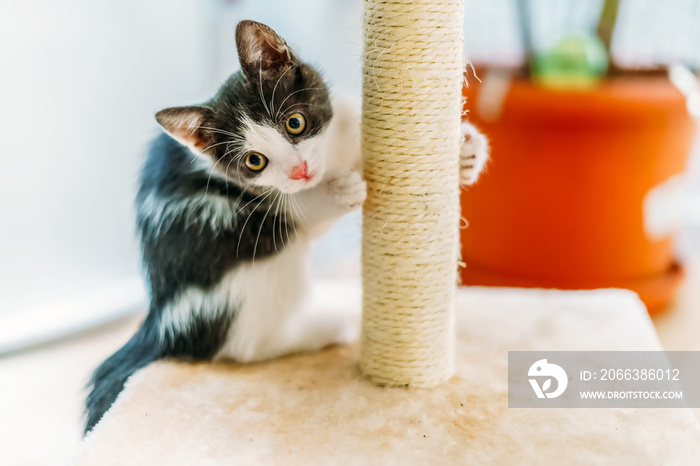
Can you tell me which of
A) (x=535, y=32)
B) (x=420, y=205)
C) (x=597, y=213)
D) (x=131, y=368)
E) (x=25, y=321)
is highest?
(x=535, y=32)

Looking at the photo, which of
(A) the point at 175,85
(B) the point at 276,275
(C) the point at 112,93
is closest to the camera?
(B) the point at 276,275

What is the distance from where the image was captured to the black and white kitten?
110 cm

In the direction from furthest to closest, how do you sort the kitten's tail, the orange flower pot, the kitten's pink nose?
the orange flower pot, the kitten's tail, the kitten's pink nose

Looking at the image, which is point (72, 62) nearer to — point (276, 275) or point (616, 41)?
point (276, 275)

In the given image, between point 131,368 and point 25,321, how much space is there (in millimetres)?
838

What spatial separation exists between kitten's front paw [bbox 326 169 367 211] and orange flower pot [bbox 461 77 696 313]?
0.87 metres

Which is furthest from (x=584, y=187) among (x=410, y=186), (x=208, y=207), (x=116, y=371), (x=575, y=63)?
(x=116, y=371)

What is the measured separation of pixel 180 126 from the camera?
109 cm

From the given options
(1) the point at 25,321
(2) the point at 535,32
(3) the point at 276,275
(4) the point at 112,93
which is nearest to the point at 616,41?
(2) the point at 535,32

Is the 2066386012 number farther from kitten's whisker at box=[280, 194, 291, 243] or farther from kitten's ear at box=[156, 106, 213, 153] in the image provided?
kitten's ear at box=[156, 106, 213, 153]

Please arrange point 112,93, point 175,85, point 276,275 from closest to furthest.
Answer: point 276,275 → point 112,93 → point 175,85

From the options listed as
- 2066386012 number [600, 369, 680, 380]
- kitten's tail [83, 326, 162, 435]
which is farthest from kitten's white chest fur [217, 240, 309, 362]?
2066386012 number [600, 369, 680, 380]

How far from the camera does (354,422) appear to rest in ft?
3.46

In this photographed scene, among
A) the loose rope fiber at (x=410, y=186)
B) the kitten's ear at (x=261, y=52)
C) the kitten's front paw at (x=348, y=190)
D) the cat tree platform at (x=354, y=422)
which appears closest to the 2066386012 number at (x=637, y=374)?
the cat tree platform at (x=354, y=422)
